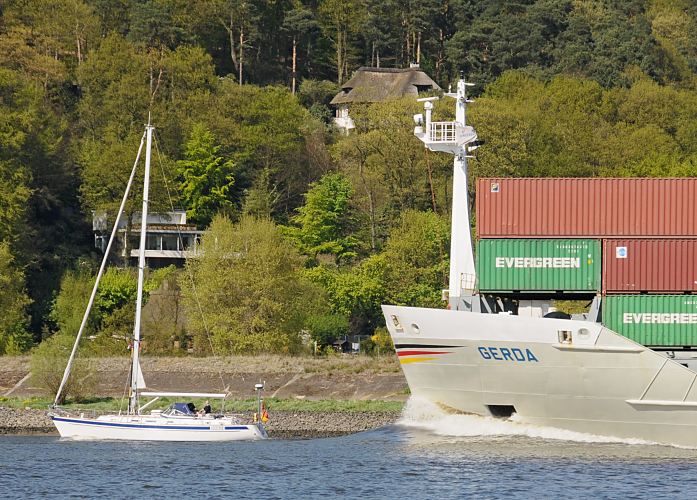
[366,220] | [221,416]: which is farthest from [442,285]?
[221,416]

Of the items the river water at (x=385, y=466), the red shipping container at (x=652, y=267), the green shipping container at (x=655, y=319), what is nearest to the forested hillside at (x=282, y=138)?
the river water at (x=385, y=466)

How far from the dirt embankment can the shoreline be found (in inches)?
173

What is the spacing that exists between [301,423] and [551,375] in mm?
17564

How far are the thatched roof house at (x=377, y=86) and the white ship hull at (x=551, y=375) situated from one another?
94339 mm

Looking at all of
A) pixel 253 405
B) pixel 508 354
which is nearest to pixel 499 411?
pixel 508 354

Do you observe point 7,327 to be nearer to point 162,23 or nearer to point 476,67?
point 162,23

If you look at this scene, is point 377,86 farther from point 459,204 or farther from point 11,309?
point 459,204

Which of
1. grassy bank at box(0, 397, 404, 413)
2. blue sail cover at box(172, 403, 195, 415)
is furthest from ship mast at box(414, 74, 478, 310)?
grassy bank at box(0, 397, 404, 413)

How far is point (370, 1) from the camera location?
6737 inches

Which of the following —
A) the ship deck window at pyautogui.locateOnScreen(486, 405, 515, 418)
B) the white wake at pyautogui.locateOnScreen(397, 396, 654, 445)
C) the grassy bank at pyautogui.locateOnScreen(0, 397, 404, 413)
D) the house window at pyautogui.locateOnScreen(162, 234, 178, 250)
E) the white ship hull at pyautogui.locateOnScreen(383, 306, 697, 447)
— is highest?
the house window at pyautogui.locateOnScreen(162, 234, 178, 250)

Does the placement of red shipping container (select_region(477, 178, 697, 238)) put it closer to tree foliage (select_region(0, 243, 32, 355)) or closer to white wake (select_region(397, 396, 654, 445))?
white wake (select_region(397, 396, 654, 445))

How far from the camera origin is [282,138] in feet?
434

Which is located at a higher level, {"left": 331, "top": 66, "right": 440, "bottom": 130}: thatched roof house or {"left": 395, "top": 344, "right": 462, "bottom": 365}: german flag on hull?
{"left": 331, "top": 66, "right": 440, "bottom": 130}: thatched roof house

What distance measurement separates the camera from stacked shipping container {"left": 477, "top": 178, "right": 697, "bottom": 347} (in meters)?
55.4
